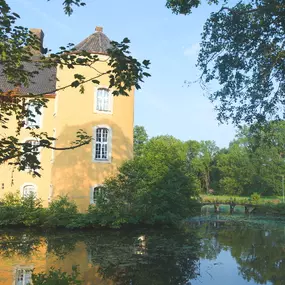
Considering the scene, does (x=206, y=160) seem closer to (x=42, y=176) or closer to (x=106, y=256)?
(x=42, y=176)

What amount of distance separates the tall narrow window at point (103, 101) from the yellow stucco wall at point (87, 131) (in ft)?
1.05

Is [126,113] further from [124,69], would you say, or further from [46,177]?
[124,69]

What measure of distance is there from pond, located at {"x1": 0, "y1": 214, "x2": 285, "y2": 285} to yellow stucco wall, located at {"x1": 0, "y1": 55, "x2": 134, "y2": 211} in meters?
3.85

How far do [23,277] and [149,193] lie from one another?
1049 centimetres

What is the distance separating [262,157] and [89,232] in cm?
4959

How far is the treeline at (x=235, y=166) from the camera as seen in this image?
186 ft

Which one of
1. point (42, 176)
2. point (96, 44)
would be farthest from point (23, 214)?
point (96, 44)

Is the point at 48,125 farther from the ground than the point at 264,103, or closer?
farther from the ground

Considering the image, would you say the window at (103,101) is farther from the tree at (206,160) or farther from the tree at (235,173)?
the tree at (206,160)

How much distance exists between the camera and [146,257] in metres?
10.6

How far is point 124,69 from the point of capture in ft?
12.4

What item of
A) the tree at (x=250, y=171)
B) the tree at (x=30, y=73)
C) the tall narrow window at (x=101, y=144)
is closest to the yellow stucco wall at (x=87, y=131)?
the tall narrow window at (x=101, y=144)

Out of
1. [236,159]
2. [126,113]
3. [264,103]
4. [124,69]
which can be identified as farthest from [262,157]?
[124,69]

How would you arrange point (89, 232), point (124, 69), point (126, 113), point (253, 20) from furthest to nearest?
point (126, 113) → point (89, 232) → point (253, 20) → point (124, 69)
